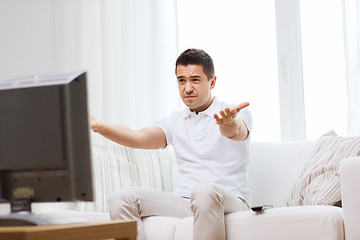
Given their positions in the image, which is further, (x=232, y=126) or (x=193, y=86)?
(x=193, y=86)

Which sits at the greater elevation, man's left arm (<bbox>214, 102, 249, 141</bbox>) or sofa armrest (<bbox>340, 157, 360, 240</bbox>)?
man's left arm (<bbox>214, 102, 249, 141</bbox>)

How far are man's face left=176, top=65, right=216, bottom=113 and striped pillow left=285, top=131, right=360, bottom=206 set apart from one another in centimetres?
59

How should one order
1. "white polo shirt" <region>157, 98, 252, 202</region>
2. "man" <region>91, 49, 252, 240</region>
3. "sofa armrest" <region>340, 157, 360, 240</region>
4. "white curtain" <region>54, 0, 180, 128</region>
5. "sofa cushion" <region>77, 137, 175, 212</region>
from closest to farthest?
"sofa armrest" <region>340, 157, 360, 240</region> → "man" <region>91, 49, 252, 240</region> → "white polo shirt" <region>157, 98, 252, 202</region> → "sofa cushion" <region>77, 137, 175, 212</region> → "white curtain" <region>54, 0, 180, 128</region>

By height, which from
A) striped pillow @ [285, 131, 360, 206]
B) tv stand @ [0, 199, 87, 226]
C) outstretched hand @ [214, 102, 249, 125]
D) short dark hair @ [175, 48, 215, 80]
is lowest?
striped pillow @ [285, 131, 360, 206]

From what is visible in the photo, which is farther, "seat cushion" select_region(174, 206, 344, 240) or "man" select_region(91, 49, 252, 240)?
"man" select_region(91, 49, 252, 240)

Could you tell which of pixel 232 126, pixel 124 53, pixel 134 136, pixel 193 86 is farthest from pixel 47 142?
pixel 124 53

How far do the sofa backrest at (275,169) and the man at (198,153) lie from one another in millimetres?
151

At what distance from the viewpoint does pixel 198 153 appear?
279 centimetres

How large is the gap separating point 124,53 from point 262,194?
5.68ft

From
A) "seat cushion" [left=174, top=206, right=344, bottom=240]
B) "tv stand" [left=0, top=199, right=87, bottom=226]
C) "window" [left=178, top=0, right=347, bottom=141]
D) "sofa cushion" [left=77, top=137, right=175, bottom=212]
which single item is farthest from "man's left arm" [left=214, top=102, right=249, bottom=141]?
"tv stand" [left=0, top=199, right=87, bottom=226]

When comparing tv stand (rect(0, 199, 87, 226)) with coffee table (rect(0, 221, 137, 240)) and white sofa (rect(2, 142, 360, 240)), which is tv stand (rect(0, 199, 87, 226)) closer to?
coffee table (rect(0, 221, 137, 240))

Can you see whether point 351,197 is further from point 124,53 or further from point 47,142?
point 124,53

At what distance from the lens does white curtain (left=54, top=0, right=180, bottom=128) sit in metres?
4.01

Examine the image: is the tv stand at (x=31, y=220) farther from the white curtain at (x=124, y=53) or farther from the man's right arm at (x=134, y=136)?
the white curtain at (x=124, y=53)
